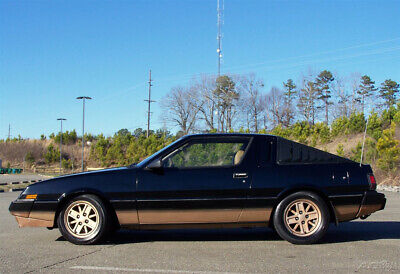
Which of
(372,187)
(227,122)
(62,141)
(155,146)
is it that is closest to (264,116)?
(227,122)

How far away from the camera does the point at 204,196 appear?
5.92m

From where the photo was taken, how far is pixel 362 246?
5.94 metres

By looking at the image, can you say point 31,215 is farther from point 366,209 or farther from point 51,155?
point 51,155

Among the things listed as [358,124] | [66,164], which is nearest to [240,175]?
[358,124]

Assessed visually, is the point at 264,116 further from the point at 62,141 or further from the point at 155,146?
the point at 62,141

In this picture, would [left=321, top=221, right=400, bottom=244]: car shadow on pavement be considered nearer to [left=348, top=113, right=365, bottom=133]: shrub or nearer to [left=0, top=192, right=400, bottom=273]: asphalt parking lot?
[left=0, top=192, right=400, bottom=273]: asphalt parking lot

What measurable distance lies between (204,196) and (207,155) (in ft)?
2.11

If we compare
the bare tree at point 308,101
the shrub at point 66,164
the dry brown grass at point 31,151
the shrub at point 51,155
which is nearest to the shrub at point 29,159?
the dry brown grass at point 31,151

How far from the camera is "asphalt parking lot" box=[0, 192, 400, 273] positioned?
4.77m

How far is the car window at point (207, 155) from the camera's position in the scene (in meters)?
6.12

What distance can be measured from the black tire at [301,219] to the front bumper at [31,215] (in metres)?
3.16

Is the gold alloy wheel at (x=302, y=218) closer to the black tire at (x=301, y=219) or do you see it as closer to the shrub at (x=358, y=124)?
the black tire at (x=301, y=219)

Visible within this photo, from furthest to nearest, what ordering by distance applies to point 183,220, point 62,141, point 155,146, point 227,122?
point 62,141, point 227,122, point 155,146, point 183,220

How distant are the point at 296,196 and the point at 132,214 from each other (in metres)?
2.28
